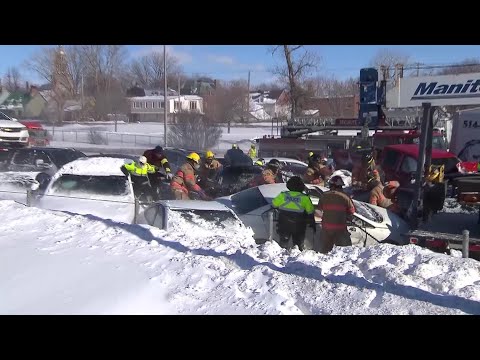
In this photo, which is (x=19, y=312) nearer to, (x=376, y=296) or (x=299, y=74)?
(x=376, y=296)

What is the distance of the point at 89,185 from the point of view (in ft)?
32.0

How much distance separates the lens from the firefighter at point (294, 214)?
759cm

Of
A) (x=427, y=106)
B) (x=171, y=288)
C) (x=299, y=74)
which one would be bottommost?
(x=171, y=288)

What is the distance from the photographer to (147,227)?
7793 mm

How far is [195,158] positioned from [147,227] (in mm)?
3235

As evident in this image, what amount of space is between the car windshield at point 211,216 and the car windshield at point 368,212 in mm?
1997

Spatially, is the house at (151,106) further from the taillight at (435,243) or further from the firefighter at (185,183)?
the taillight at (435,243)

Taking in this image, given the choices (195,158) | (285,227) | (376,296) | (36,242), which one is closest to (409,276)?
(376,296)

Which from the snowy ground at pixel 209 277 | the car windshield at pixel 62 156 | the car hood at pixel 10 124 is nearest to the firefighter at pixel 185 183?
the snowy ground at pixel 209 277

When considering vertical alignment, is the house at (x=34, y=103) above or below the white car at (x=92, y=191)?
above

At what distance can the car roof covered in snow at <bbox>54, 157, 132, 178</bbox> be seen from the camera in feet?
32.5

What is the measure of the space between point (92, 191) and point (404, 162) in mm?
7624

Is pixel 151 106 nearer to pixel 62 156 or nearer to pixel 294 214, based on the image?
pixel 62 156

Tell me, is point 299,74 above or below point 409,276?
above
